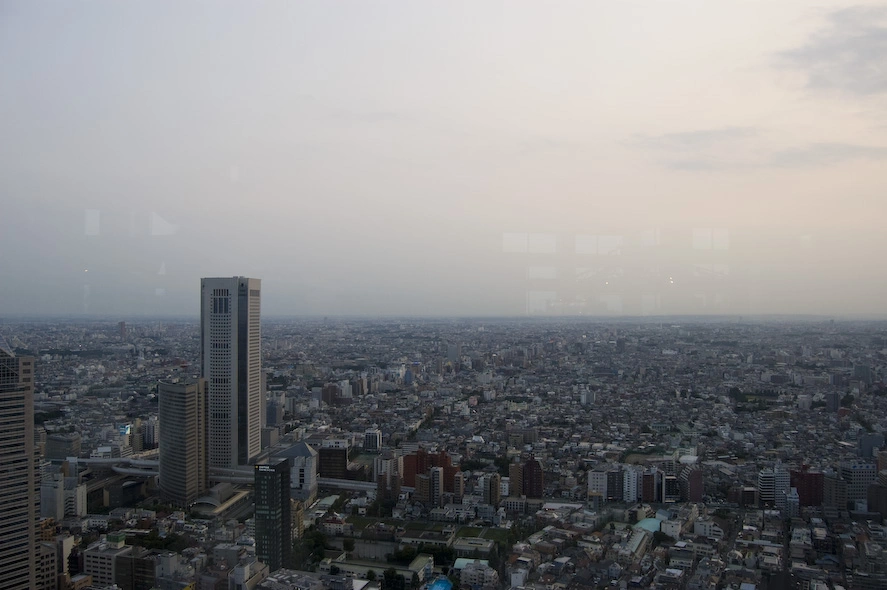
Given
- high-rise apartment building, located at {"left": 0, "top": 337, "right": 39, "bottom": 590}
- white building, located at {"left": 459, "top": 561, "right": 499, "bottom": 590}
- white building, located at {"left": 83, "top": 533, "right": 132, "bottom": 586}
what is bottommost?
white building, located at {"left": 459, "top": 561, "right": 499, "bottom": 590}

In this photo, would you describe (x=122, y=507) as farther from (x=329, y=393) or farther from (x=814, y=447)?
(x=814, y=447)

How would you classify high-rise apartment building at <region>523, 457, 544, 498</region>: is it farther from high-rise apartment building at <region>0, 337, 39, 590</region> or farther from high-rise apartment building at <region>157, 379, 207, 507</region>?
high-rise apartment building at <region>0, 337, 39, 590</region>

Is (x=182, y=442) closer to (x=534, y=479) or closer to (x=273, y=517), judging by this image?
(x=273, y=517)

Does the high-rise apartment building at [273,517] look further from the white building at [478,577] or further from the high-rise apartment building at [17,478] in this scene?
the high-rise apartment building at [17,478]

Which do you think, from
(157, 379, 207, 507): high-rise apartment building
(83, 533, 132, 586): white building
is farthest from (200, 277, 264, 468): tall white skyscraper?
(83, 533, 132, 586): white building

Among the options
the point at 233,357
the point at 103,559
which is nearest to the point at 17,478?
the point at 103,559

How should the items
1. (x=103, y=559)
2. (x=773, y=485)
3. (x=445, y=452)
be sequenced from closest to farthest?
(x=103, y=559), (x=773, y=485), (x=445, y=452)
